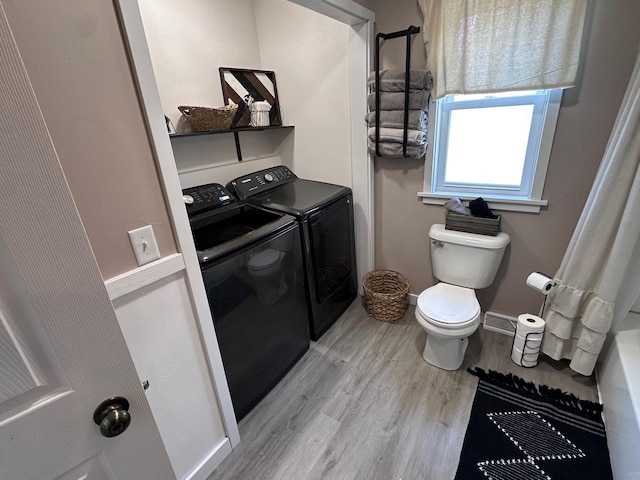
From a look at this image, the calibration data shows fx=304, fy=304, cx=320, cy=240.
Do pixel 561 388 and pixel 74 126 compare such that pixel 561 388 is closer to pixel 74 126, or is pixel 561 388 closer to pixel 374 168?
pixel 374 168

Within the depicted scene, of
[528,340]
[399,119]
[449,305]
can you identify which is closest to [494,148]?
[399,119]

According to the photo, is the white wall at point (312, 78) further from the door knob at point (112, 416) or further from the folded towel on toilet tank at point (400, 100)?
the door knob at point (112, 416)

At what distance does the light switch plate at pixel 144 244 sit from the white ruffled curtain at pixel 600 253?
6.20ft

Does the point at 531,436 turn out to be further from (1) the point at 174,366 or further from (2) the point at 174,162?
(2) the point at 174,162

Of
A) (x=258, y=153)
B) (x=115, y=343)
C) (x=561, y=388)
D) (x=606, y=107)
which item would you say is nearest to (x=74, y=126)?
(x=115, y=343)

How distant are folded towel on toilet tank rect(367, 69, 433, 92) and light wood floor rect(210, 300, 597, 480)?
64.2 inches

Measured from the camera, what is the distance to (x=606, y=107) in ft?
4.91

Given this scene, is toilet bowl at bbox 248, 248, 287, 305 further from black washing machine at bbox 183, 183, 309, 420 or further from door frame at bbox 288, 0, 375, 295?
door frame at bbox 288, 0, 375, 295

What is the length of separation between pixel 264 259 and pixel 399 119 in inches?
48.1

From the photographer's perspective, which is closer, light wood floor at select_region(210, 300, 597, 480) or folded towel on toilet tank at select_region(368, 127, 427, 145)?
light wood floor at select_region(210, 300, 597, 480)

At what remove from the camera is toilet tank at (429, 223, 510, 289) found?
72.9 inches

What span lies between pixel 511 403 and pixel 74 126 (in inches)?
86.8

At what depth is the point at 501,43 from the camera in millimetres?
1571

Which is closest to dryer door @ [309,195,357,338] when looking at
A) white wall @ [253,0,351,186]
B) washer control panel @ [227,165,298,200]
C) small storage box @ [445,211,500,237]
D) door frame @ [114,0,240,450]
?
white wall @ [253,0,351,186]
